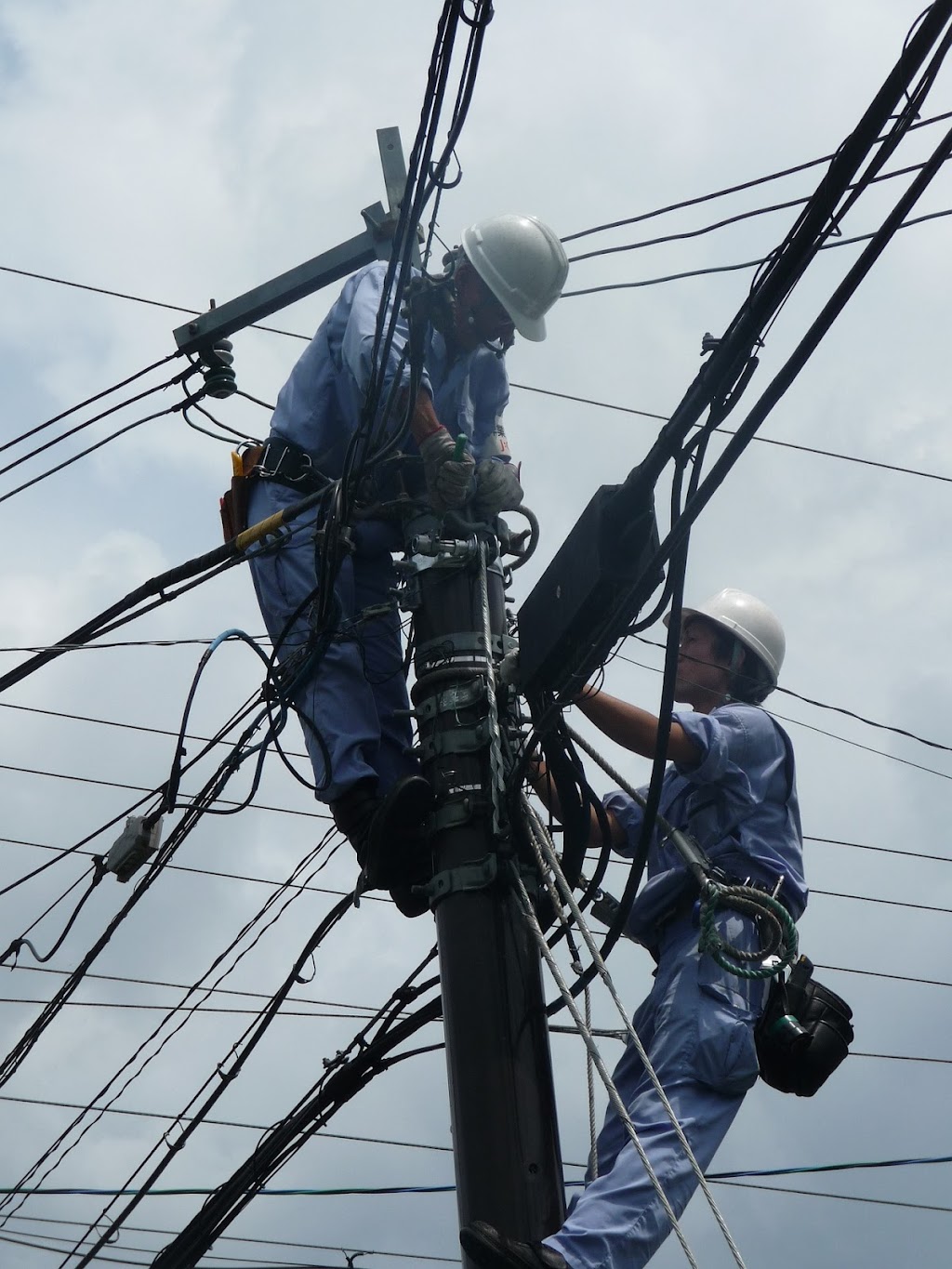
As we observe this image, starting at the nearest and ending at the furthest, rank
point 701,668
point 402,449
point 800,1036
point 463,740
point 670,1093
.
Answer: point 670,1093, point 800,1036, point 463,740, point 402,449, point 701,668

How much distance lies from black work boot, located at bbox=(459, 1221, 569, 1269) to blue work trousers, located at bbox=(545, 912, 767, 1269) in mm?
32

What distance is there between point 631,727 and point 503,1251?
1.41m

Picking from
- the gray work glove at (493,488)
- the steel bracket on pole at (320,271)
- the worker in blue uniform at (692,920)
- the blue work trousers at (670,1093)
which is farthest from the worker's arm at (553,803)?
the steel bracket on pole at (320,271)

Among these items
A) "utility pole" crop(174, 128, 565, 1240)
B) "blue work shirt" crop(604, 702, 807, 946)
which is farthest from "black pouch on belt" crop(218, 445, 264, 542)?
"blue work shirt" crop(604, 702, 807, 946)

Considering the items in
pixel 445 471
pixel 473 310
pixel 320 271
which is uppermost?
pixel 320 271

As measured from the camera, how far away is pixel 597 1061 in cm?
375

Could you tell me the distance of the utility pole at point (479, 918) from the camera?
3.76 metres

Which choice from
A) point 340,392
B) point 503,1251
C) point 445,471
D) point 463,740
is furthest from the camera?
point 340,392

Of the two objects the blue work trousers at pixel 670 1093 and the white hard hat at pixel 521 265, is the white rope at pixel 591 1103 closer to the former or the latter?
the blue work trousers at pixel 670 1093

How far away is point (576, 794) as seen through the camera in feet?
14.7

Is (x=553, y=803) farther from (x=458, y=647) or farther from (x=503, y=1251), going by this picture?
(x=503, y=1251)

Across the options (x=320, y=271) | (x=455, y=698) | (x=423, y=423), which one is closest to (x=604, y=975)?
(x=455, y=698)

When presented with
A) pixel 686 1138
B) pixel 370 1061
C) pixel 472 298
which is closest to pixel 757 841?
pixel 686 1138

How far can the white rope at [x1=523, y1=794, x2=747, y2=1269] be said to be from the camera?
3.50m
